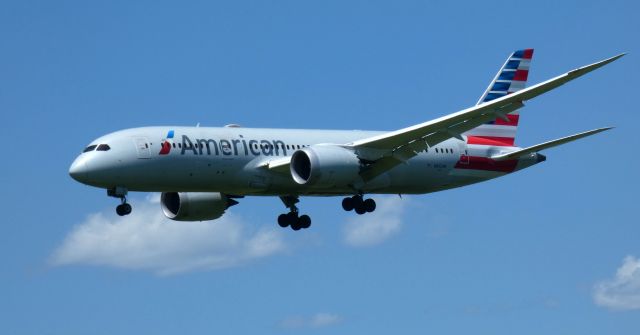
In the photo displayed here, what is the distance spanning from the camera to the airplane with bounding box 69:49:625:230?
6000 centimetres

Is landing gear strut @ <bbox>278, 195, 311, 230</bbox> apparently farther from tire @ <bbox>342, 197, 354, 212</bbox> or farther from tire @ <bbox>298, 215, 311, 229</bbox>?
tire @ <bbox>342, 197, 354, 212</bbox>

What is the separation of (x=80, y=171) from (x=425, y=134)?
588 inches

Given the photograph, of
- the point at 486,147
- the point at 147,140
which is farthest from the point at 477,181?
the point at 147,140

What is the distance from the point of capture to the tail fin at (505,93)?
69.9 m

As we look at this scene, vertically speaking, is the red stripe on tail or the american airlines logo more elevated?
the red stripe on tail

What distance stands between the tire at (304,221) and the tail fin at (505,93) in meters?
8.75

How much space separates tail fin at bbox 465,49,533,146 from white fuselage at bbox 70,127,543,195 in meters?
1.92

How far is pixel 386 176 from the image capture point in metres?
65.9

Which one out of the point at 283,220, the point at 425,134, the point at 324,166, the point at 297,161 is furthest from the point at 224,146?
the point at 425,134

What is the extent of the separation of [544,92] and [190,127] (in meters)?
16.0

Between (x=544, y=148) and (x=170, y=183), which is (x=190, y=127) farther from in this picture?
(x=544, y=148)

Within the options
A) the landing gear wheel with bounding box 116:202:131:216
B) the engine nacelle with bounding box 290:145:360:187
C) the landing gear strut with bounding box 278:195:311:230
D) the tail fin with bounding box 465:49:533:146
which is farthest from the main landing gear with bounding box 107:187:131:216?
the tail fin with bounding box 465:49:533:146

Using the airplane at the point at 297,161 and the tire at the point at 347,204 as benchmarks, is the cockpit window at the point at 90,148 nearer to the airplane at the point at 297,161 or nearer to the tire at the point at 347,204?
the airplane at the point at 297,161

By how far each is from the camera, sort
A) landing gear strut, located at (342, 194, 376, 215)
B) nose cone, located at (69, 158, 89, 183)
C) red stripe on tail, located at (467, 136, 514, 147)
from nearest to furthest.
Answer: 1. nose cone, located at (69, 158, 89, 183)
2. landing gear strut, located at (342, 194, 376, 215)
3. red stripe on tail, located at (467, 136, 514, 147)
